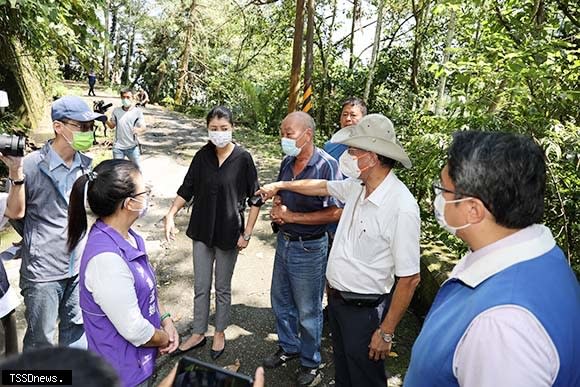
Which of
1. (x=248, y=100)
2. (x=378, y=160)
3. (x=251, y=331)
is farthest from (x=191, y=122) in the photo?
(x=378, y=160)

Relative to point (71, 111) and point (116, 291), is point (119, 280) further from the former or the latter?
point (71, 111)

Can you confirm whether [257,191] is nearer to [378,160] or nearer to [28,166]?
[378,160]

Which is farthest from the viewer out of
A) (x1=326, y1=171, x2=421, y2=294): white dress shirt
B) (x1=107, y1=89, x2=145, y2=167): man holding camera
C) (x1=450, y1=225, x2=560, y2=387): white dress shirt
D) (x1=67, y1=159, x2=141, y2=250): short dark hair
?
(x1=107, y1=89, x2=145, y2=167): man holding camera

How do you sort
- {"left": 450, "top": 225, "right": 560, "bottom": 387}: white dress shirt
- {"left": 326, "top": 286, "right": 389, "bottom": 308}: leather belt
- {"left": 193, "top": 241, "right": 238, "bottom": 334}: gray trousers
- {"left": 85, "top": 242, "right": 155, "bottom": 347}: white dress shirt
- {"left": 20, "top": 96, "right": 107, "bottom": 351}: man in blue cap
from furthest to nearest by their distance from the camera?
{"left": 193, "top": 241, "right": 238, "bottom": 334}: gray trousers
{"left": 20, "top": 96, "right": 107, "bottom": 351}: man in blue cap
{"left": 326, "top": 286, "right": 389, "bottom": 308}: leather belt
{"left": 85, "top": 242, "right": 155, "bottom": 347}: white dress shirt
{"left": 450, "top": 225, "right": 560, "bottom": 387}: white dress shirt

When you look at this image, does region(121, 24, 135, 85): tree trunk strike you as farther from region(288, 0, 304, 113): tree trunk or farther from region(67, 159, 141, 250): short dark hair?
region(67, 159, 141, 250): short dark hair

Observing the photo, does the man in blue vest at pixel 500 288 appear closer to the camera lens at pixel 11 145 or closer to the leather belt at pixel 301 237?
the leather belt at pixel 301 237

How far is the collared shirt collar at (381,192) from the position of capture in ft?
7.14

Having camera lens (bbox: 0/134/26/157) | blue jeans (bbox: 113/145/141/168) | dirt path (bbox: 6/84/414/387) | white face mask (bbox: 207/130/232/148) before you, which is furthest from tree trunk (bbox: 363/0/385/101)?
camera lens (bbox: 0/134/26/157)

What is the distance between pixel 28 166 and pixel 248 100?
44.5ft

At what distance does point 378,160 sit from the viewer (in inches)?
87.7

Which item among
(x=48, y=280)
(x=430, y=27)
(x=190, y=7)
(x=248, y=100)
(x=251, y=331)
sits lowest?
(x=251, y=331)

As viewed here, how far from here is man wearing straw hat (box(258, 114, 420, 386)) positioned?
6.92ft

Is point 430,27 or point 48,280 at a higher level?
point 430,27

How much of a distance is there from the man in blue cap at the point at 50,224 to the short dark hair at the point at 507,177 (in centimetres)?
232
